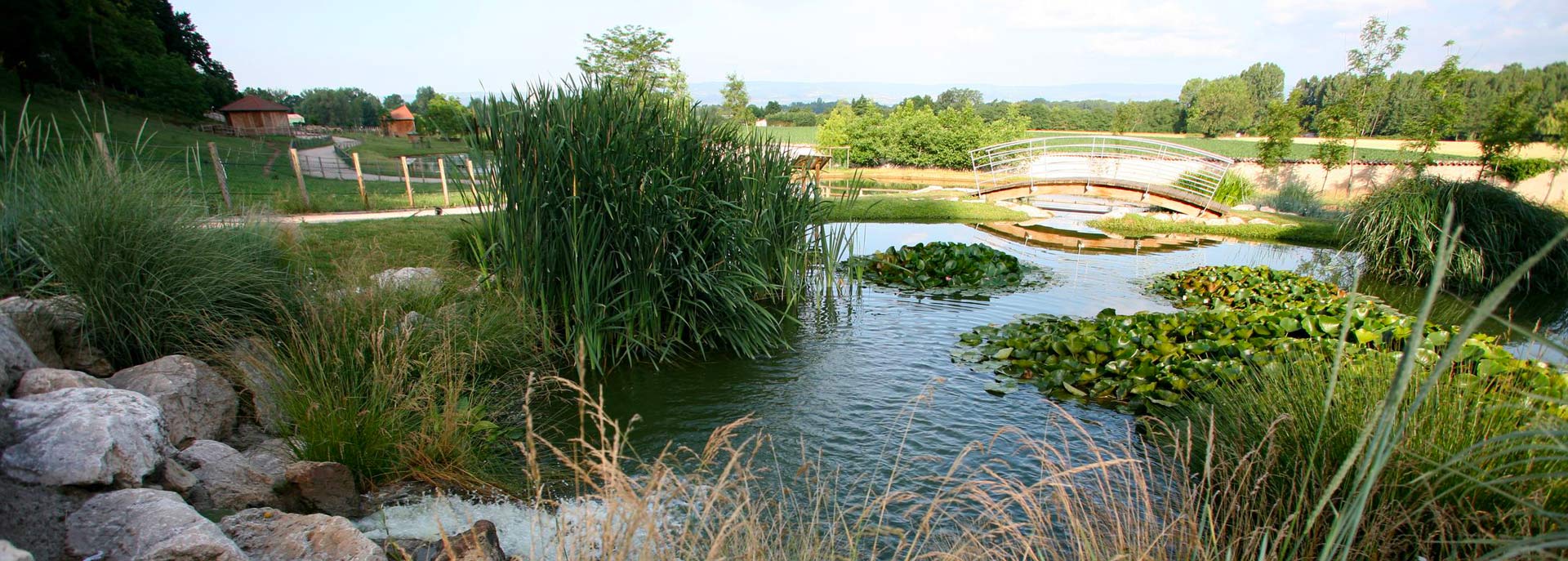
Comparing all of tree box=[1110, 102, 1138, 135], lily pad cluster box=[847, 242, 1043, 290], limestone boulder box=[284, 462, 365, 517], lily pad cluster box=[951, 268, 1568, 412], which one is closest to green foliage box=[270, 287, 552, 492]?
limestone boulder box=[284, 462, 365, 517]

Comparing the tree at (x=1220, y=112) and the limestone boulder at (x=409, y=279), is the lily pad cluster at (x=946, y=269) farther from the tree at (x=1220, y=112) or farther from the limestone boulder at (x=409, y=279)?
the tree at (x=1220, y=112)

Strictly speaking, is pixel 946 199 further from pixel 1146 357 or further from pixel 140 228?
pixel 140 228

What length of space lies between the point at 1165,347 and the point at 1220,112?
69469 millimetres

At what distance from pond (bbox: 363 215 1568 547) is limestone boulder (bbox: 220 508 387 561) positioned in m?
0.73

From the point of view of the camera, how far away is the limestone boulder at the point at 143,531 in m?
2.79

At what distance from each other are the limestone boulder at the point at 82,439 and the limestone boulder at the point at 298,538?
1.61 ft

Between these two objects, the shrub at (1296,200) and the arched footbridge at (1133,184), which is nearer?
the arched footbridge at (1133,184)

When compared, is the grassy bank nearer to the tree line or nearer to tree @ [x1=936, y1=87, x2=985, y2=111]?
the tree line

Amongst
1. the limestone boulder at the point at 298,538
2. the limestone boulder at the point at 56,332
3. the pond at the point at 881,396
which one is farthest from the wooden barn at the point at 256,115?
the limestone boulder at the point at 298,538

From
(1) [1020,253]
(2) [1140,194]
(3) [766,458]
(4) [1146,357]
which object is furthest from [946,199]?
(3) [766,458]

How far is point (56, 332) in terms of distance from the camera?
187 inches

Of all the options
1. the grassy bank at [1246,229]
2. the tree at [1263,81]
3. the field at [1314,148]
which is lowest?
the grassy bank at [1246,229]

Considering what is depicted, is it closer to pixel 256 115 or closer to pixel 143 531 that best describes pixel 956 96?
pixel 256 115

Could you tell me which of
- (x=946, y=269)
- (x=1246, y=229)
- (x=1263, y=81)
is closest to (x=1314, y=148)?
(x=1246, y=229)
